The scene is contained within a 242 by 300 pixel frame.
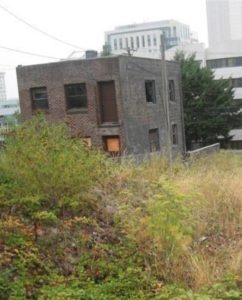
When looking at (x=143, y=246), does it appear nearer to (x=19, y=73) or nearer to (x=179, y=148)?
(x=19, y=73)

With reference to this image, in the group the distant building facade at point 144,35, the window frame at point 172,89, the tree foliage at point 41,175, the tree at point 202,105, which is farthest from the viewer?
the distant building facade at point 144,35

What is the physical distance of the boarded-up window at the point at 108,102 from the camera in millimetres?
23125

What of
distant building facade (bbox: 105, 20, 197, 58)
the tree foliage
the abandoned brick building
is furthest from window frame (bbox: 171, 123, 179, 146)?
distant building facade (bbox: 105, 20, 197, 58)

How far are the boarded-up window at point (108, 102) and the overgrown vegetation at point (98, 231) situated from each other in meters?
15.0

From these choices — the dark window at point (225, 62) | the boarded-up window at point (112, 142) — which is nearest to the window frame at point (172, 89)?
the boarded-up window at point (112, 142)

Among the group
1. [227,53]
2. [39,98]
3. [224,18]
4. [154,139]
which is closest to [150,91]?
[154,139]

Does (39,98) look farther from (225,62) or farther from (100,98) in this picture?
(225,62)

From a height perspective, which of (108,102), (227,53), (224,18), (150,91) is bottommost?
(108,102)

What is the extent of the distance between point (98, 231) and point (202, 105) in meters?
31.6

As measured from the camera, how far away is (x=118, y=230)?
6492 mm

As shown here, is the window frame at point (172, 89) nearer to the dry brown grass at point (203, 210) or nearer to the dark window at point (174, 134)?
the dark window at point (174, 134)

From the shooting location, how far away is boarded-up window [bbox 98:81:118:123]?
2312cm

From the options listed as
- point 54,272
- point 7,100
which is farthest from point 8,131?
point 7,100

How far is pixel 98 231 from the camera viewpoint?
6449 mm
